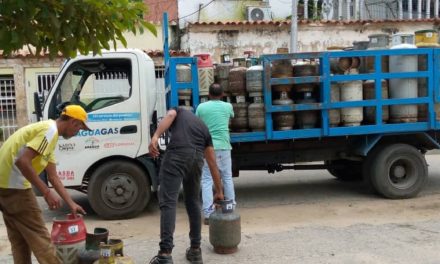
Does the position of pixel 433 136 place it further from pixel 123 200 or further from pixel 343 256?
pixel 123 200

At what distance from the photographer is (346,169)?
27.6 ft

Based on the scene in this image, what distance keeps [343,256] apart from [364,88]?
9.30ft

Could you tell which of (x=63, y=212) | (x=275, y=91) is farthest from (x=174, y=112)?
(x=63, y=212)

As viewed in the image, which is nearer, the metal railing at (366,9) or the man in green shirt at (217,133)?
the man in green shirt at (217,133)

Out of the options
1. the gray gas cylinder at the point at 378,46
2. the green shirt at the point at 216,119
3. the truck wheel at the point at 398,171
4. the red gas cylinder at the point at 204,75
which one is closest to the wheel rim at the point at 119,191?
the green shirt at the point at 216,119

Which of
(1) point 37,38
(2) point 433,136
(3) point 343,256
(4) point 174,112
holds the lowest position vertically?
(3) point 343,256

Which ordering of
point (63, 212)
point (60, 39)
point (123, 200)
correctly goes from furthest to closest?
1. point (63, 212)
2. point (123, 200)
3. point (60, 39)

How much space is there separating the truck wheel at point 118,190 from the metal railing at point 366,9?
1097 cm

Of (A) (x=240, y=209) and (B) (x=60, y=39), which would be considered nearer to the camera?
(B) (x=60, y=39)

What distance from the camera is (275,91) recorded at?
6.95m

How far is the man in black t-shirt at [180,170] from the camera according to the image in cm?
456

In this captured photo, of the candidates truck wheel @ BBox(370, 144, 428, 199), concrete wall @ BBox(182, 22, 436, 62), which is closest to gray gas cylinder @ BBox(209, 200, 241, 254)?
truck wheel @ BBox(370, 144, 428, 199)

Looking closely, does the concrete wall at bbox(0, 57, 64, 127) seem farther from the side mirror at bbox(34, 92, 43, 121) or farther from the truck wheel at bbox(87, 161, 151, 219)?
the truck wheel at bbox(87, 161, 151, 219)

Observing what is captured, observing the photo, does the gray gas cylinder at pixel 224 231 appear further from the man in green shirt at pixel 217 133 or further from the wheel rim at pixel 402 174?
the wheel rim at pixel 402 174
